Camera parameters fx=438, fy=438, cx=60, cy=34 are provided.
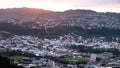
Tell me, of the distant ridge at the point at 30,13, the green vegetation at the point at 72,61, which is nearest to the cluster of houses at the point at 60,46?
the green vegetation at the point at 72,61

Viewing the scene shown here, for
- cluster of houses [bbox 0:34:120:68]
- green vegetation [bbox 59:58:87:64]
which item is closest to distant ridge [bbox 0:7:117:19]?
cluster of houses [bbox 0:34:120:68]

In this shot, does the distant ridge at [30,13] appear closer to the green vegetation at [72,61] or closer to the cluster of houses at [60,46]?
the cluster of houses at [60,46]

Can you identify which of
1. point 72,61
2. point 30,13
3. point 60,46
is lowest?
point 60,46

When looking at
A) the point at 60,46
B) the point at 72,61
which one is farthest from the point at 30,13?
the point at 72,61

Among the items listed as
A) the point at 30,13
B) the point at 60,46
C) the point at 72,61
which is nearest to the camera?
the point at 72,61

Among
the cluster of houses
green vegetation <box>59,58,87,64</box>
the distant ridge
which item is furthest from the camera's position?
the distant ridge

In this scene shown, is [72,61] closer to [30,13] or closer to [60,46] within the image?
[60,46]

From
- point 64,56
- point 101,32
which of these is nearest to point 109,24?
point 101,32

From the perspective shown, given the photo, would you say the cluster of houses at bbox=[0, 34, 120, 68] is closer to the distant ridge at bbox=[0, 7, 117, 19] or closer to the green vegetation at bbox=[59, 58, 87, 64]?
the green vegetation at bbox=[59, 58, 87, 64]

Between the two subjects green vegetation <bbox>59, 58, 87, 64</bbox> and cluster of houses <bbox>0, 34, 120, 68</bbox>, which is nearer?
green vegetation <bbox>59, 58, 87, 64</bbox>

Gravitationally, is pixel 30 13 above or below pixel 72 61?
below

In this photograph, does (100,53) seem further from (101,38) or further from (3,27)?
(3,27)
